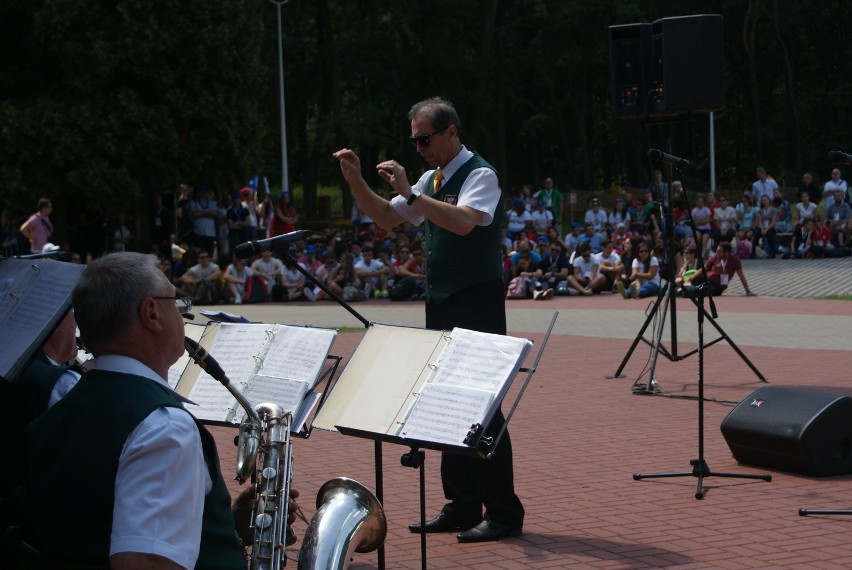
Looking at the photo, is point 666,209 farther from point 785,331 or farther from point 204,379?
point 785,331

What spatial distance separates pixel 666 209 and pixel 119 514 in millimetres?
6478

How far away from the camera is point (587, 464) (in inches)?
287

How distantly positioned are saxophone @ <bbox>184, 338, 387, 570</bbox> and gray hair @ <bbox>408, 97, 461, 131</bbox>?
2055 mm

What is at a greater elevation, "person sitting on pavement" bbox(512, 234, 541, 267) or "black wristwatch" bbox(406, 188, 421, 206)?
"black wristwatch" bbox(406, 188, 421, 206)

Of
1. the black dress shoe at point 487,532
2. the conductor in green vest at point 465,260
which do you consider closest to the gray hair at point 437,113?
the conductor in green vest at point 465,260

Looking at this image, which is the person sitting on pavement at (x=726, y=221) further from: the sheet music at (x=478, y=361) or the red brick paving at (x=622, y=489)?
the sheet music at (x=478, y=361)

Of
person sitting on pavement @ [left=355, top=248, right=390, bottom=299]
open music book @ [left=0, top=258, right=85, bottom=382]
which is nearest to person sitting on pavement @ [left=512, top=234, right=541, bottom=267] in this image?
person sitting on pavement @ [left=355, top=248, right=390, bottom=299]

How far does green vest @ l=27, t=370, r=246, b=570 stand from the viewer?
8.59ft

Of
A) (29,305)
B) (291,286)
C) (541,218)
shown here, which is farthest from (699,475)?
(541,218)

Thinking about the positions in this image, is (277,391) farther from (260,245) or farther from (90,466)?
(90,466)

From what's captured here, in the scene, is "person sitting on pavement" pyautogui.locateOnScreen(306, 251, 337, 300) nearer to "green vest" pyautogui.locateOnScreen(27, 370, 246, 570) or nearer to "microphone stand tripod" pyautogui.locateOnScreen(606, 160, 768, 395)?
"microphone stand tripod" pyautogui.locateOnScreen(606, 160, 768, 395)

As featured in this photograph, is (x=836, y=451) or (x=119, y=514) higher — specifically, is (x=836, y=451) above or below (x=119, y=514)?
below

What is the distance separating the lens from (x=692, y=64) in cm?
873

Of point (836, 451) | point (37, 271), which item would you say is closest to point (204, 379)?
point (37, 271)
